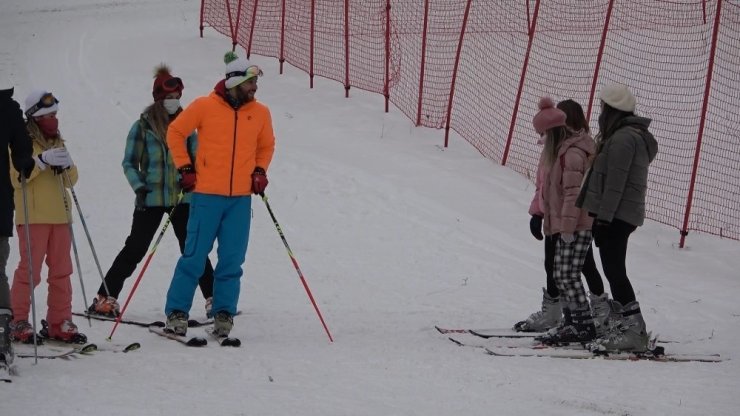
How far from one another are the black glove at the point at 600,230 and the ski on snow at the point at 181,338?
2713mm

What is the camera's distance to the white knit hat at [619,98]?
23.0 feet

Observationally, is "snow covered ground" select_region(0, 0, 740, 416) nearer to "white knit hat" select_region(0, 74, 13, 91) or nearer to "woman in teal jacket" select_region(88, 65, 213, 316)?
"white knit hat" select_region(0, 74, 13, 91)

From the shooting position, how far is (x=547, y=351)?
7078 mm

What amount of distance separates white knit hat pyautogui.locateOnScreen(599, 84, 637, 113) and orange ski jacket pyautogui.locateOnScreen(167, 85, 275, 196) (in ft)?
7.93

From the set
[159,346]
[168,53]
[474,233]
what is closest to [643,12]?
[168,53]

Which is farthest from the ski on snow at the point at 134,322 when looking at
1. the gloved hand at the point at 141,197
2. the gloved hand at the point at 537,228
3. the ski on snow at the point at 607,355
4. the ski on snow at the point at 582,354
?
the gloved hand at the point at 537,228

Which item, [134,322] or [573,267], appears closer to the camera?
[573,267]

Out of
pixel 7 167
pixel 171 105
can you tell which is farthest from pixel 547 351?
pixel 7 167

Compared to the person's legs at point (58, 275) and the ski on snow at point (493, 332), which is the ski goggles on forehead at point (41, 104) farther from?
the ski on snow at point (493, 332)

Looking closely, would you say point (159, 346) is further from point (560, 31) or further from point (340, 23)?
point (560, 31)

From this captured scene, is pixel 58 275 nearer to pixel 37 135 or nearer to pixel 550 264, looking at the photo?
pixel 37 135

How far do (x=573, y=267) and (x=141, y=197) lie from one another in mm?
3237

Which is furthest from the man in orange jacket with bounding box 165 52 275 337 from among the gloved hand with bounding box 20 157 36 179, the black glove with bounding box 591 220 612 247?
the black glove with bounding box 591 220 612 247

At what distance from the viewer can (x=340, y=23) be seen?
16.5 metres
